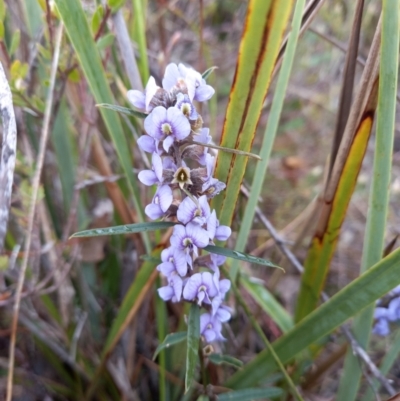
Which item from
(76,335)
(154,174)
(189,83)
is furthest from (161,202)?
(76,335)

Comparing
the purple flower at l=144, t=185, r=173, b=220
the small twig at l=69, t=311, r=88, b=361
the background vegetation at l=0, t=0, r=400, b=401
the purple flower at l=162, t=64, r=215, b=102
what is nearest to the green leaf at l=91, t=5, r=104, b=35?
the background vegetation at l=0, t=0, r=400, b=401

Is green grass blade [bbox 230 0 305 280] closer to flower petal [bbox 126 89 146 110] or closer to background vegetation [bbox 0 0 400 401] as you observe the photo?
background vegetation [bbox 0 0 400 401]

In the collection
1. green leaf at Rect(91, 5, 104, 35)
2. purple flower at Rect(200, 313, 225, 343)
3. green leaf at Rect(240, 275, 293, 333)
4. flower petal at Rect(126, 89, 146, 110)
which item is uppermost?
green leaf at Rect(91, 5, 104, 35)

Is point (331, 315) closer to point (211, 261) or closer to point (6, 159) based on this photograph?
point (211, 261)

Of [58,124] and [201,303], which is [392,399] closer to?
[201,303]

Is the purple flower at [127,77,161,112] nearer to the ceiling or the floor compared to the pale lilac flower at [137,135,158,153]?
nearer to the ceiling

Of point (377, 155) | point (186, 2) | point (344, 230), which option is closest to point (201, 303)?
point (377, 155)
